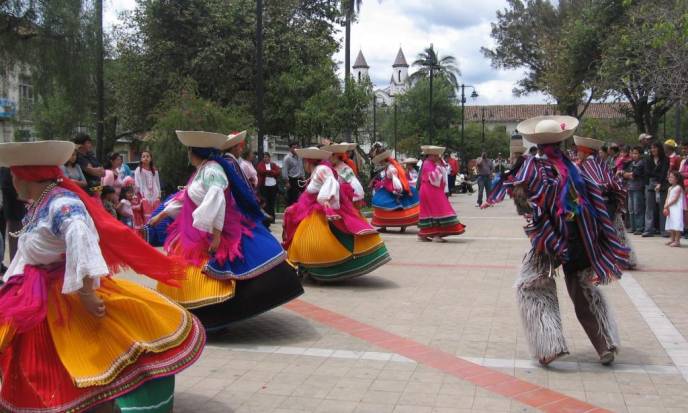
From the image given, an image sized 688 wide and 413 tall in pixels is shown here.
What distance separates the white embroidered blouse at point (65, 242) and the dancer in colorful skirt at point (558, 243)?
9.92ft

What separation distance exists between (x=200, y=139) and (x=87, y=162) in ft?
16.3

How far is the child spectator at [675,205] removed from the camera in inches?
478

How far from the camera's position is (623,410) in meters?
4.47

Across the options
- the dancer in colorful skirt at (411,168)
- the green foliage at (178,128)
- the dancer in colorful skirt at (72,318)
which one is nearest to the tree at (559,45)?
the dancer in colorful skirt at (411,168)

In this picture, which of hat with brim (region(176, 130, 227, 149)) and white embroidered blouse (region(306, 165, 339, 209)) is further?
white embroidered blouse (region(306, 165, 339, 209))

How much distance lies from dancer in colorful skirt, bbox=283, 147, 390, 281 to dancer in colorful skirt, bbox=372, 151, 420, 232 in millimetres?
6046

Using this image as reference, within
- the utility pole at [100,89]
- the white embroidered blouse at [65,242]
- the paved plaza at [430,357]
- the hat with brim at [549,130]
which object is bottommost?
the paved plaza at [430,357]

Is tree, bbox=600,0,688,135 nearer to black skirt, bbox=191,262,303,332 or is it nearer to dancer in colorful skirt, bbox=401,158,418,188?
dancer in colorful skirt, bbox=401,158,418,188

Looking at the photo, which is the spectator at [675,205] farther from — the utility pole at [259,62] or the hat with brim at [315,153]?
the utility pole at [259,62]

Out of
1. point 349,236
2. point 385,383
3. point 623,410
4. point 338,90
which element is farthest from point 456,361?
point 338,90

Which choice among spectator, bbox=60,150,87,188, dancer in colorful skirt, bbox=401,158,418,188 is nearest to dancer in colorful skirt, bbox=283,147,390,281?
spectator, bbox=60,150,87,188

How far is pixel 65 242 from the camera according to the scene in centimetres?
358

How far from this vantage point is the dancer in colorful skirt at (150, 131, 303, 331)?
230 inches

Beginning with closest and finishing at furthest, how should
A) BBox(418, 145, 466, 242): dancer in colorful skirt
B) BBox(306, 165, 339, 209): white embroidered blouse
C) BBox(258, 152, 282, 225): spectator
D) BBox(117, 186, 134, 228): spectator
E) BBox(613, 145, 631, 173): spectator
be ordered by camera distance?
1. BBox(306, 165, 339, 209): white embroidered blouse
2. BBox(117, 186, 134, 228): spectator
3. BBox(418, 145, 466, 242): dancer in colorful skirt
4. BBox(613, 145, 631, 173): spectator
5. BBox(258, 152, 282, 225): spectator
